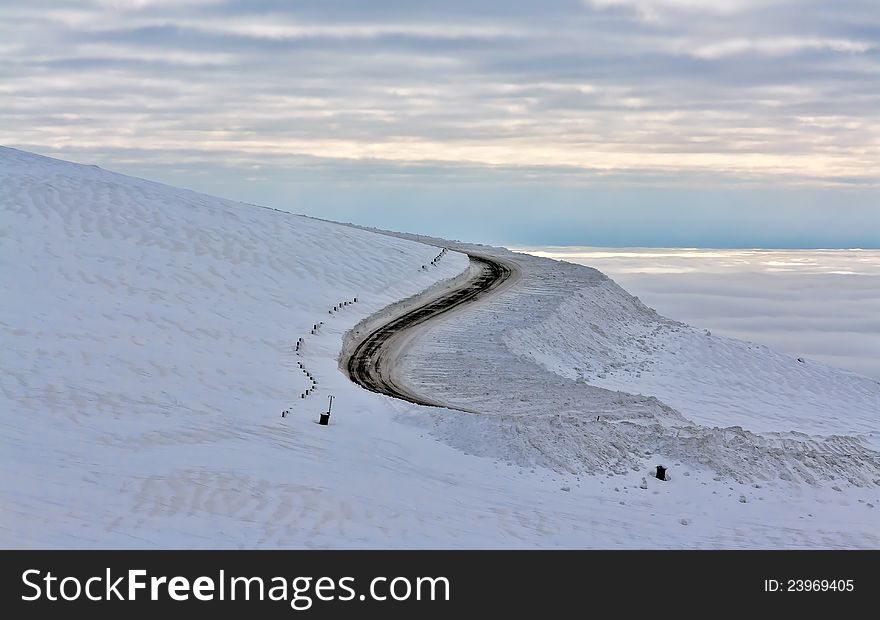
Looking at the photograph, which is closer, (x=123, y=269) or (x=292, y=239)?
(x=123, y=269)

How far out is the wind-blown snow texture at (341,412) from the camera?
2172 centimetres

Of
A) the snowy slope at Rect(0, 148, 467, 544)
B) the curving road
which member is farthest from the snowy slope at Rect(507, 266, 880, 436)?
the snowy slope at Rect(0, 148, 467, 544)

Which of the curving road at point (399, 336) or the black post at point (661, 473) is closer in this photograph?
the black post at point (661, 473)

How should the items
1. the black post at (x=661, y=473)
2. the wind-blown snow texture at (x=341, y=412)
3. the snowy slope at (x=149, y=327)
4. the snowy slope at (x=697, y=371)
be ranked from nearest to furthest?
1. the wind-blown snow texture at (x=341, y=412)
2. the snowy slope at (x=149, y=327)
3. the black post at (x=661, y=473)
4. the snowy slope at (x=697, y=371)

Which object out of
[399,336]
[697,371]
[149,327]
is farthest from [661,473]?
[697,371]

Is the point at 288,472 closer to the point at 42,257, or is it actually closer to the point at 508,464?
the point at 508,464

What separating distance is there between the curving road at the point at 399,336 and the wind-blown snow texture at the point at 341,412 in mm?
1048

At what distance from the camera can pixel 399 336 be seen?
43.1m

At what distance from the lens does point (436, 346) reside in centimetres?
4175

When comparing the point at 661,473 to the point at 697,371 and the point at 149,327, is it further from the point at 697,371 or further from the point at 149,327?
the point at 697,371

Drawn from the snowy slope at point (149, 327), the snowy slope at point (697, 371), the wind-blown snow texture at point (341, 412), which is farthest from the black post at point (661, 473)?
the snowy slope at point (697, 371)

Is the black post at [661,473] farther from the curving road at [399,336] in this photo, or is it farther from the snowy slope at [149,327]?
the snowy slope at [149,327]
